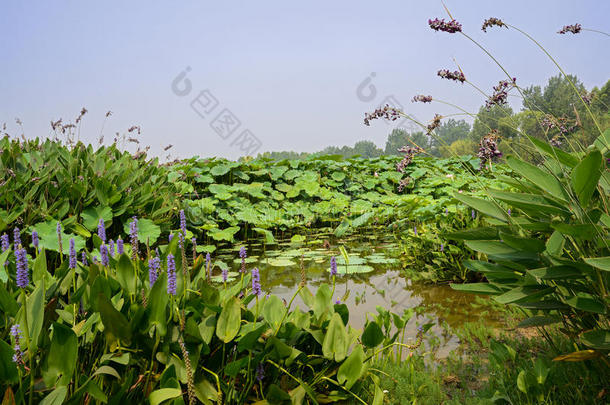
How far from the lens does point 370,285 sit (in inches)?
147

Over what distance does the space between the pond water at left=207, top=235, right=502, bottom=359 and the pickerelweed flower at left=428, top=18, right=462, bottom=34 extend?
1228 millimetres

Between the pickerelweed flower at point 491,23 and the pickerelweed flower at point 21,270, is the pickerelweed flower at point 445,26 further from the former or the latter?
the pickerelweed flower at point 21,270

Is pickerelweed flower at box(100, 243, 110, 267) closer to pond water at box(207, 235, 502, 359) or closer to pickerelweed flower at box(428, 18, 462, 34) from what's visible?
pond water at box(207, 235, 502, 359)

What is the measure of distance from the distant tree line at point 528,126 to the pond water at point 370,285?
106 centimetres

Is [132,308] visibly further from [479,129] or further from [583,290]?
[479,129]

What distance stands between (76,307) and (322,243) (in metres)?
4.30

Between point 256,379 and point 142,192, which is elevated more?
point 142,192

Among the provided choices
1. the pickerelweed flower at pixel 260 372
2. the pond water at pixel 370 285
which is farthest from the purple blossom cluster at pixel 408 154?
the pickerelweed flower at pixel 260 372

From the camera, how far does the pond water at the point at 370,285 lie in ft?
9.37

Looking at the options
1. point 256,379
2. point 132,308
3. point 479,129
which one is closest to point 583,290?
point 256,379

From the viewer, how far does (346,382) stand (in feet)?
5.20

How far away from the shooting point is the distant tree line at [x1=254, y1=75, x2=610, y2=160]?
1.88 m

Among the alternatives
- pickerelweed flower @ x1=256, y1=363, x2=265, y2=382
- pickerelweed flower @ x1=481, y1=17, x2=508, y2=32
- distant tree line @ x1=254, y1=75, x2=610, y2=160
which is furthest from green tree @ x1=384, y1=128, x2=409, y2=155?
pickerelweed flower @ x1=256, y1=363, x2=265, y2=382

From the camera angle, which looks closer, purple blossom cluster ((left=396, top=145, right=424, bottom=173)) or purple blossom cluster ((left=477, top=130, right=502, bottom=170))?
purple blossom cluster ((left=477, top=130, right=502, bottom=170))
